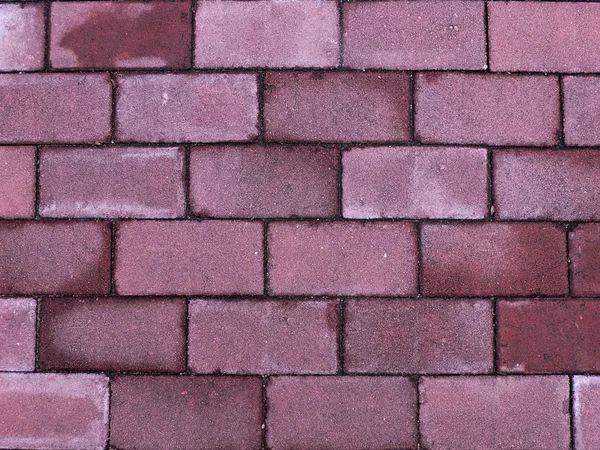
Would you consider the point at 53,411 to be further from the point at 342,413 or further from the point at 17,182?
the point at 342,413

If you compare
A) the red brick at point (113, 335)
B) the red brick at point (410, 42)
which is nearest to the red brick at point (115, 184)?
the red brick at point (113, 335)

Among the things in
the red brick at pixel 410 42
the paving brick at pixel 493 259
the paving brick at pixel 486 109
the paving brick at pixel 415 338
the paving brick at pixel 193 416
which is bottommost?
the paving brick at pixel 193 416

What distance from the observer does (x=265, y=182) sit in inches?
47.9

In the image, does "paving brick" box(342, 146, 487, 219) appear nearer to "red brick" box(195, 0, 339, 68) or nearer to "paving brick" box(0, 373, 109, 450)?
"red brick" box(195, 0, 339, 68)

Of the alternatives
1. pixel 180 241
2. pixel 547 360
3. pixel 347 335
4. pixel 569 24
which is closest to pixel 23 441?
pixel 180 241

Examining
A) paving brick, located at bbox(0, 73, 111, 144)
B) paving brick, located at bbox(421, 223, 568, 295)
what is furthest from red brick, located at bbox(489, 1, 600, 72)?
paving brick, located at bbox(0, 73, 111, 144)

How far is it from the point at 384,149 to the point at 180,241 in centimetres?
52

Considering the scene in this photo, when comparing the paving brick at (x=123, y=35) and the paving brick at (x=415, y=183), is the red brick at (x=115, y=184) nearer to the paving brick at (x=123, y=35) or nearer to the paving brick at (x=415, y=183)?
the paving brick at (x=123, y=35)

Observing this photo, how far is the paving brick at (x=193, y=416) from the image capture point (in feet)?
3.90

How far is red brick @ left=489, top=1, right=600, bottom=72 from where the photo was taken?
4.05 feet

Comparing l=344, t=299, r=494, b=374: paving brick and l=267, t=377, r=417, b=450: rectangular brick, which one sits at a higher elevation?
l=344, t=299, r=494, b=374: paving brick

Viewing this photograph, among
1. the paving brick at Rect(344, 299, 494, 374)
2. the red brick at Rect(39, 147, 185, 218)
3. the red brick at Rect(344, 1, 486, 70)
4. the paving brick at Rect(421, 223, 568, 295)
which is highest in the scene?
the red brick at Rect(344, 1, 486, 70)

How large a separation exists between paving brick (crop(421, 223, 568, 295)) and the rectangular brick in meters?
0.25

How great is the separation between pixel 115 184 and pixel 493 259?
0.89 metres
